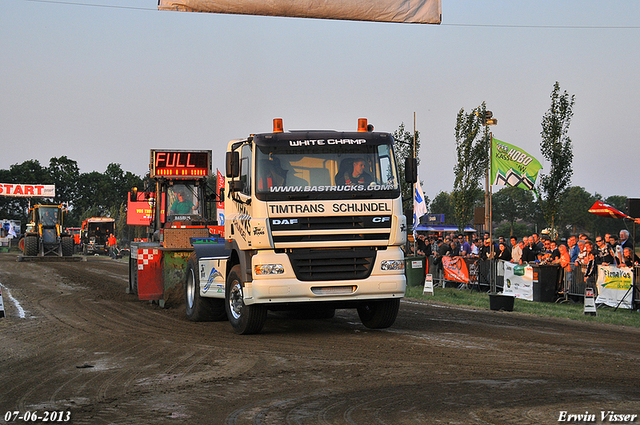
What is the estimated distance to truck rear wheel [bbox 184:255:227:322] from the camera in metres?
13.3

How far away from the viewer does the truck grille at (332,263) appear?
1065cm

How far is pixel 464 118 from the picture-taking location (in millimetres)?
41375

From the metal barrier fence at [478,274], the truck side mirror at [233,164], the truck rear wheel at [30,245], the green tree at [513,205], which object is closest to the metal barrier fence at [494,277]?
the metal barrier fence at [478,274]

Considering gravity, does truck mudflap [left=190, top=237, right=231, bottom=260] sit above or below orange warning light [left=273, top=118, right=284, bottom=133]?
below

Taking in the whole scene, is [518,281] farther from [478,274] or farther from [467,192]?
[467,192]

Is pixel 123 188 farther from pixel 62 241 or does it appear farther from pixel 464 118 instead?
pixel 464 118

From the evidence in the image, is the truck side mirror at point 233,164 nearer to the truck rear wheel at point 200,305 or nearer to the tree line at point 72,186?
the truck rear wheel at point 200,305

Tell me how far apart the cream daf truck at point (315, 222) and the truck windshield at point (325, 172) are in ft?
0.05

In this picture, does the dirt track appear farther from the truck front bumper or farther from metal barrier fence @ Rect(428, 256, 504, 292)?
metal barrier fence @ Rect(428, 256, 504, 292)

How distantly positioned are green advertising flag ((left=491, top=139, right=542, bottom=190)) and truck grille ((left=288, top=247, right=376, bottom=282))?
434 inches

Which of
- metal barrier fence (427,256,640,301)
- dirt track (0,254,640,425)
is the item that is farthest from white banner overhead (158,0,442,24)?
metal barrier fence (427,256,640,301)

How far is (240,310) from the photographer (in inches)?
453

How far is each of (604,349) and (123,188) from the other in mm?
110648

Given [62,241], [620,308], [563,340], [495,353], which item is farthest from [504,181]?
[62,241]
